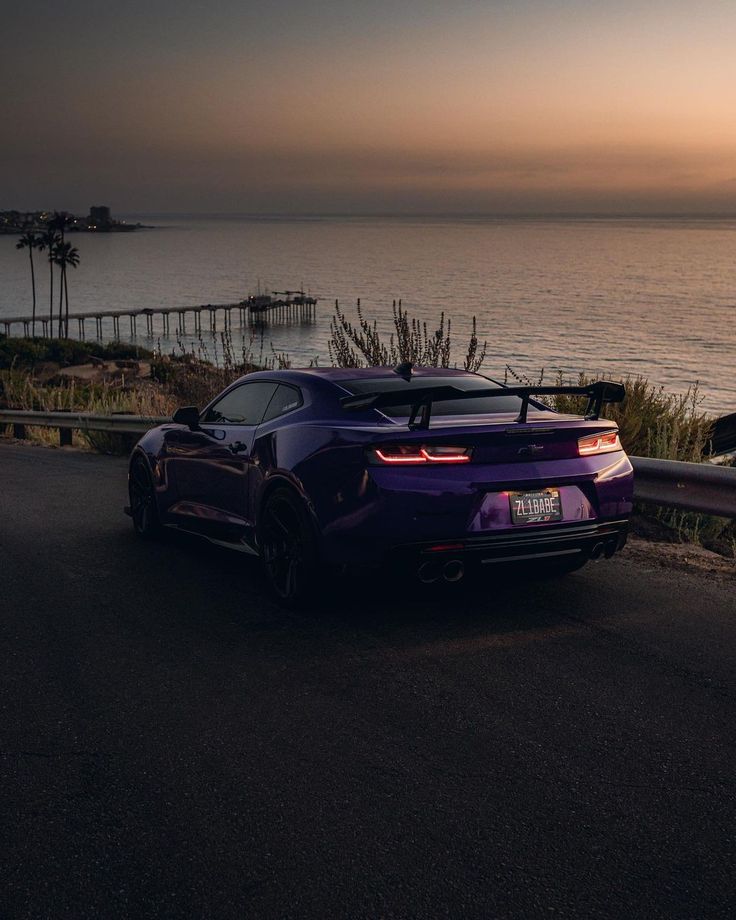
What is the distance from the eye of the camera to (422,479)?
5.76 metres

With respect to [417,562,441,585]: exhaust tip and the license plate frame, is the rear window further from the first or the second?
[417,562,441,585]: exhaust tip

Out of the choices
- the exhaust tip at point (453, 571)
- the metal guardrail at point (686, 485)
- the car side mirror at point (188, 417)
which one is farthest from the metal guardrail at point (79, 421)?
the exhaust tip at point (453, 571)

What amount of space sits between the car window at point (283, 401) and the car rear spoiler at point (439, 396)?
1.72ft

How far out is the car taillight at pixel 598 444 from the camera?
6207mm

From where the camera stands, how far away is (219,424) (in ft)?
25.5

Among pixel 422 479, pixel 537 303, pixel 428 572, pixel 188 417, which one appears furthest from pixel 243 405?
pixel 537 303

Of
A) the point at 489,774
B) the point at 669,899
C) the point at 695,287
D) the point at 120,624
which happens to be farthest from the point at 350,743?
the point at 695,287

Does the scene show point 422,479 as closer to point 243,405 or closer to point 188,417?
point 243,405

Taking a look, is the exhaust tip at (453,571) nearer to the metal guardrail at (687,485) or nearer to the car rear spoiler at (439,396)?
the car rear spoiler at (439,396)

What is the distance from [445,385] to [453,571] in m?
1.45

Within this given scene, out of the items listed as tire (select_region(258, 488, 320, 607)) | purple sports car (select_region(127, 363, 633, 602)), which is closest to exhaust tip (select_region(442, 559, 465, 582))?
purple sports car (select_region(127, 363, 633, 602))

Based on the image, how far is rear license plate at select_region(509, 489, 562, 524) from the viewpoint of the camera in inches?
232

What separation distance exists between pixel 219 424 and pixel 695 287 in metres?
127

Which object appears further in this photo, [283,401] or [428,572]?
[283,401]
